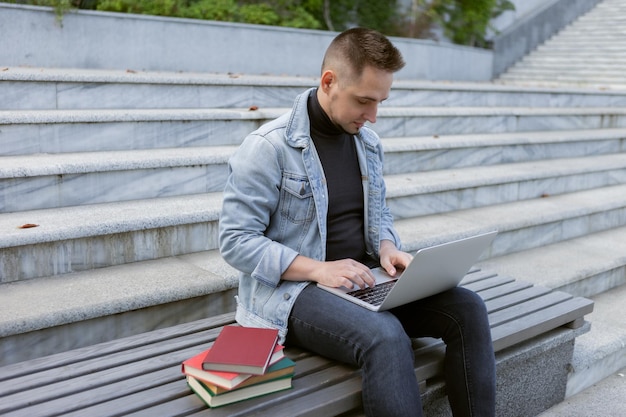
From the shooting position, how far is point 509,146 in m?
5.62

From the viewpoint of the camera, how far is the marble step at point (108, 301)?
2.53 metres

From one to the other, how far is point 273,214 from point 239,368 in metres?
0.62

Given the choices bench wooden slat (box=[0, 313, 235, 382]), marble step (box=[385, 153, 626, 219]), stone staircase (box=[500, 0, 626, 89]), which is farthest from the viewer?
stone staircase (box=[500, 0, 626, 89])

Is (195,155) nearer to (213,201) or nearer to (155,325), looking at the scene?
(213,201)

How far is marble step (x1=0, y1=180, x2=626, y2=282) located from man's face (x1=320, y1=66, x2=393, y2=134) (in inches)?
48.4

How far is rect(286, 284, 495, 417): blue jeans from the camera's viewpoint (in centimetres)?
201

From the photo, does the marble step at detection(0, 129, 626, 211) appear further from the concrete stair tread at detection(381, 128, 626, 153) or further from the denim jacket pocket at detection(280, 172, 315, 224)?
the denim jacket pocket at detection(280, 172, 315, 224)

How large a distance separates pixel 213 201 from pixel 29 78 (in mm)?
1496

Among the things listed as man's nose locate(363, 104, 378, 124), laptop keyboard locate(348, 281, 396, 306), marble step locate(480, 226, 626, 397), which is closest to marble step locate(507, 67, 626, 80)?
marble step locate(480, 226, 626, 397)

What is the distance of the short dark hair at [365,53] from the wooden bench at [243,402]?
97cm

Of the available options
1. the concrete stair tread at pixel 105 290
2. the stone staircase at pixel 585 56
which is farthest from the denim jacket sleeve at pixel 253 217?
the stone staircase at pixel 585 56

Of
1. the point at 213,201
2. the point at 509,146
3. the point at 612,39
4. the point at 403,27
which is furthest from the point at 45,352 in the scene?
the point at 612,39

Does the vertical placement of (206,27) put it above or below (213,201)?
above

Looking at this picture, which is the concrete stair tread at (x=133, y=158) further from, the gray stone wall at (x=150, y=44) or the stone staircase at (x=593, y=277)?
the gray stone wall at (x=150, y=44)
